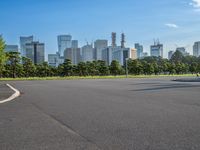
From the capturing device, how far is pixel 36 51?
17925cm

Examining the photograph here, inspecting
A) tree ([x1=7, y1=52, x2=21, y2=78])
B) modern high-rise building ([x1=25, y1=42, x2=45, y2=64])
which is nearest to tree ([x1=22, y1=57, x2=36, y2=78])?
tree ([x1=7, y1=52, x2=21, y2=78])

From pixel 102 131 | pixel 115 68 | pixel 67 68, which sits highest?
pixel 67 68

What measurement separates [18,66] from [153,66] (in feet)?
137

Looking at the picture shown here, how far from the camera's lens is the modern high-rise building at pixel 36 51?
175875mm

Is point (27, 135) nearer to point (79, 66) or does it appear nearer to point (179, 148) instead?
point (179, 148)

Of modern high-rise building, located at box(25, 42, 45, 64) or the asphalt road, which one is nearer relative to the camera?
the asphalt road

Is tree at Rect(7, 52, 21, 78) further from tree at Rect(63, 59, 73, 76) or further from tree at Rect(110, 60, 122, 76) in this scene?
tree at Rect(110, 60, 122, 76)

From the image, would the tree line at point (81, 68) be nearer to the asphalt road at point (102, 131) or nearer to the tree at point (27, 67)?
the tree at point (27, 67)

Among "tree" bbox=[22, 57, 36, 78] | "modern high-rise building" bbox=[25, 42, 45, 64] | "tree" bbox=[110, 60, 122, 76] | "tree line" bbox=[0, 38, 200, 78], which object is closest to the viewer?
"tree line" bbox=[0, 38, 200, 78]

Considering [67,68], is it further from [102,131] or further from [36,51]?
[36,51]

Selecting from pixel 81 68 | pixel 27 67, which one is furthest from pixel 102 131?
pixel 81 68

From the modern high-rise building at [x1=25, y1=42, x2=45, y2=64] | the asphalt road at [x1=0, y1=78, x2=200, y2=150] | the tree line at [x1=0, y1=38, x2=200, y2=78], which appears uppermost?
the modern high-rise building at [x1=25, y1=42, x2=45, y2=64]

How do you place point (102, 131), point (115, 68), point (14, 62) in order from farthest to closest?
point (115, 68)
point (14, 62)
point (102, 131)

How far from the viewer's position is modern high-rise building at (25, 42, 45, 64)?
176 m
